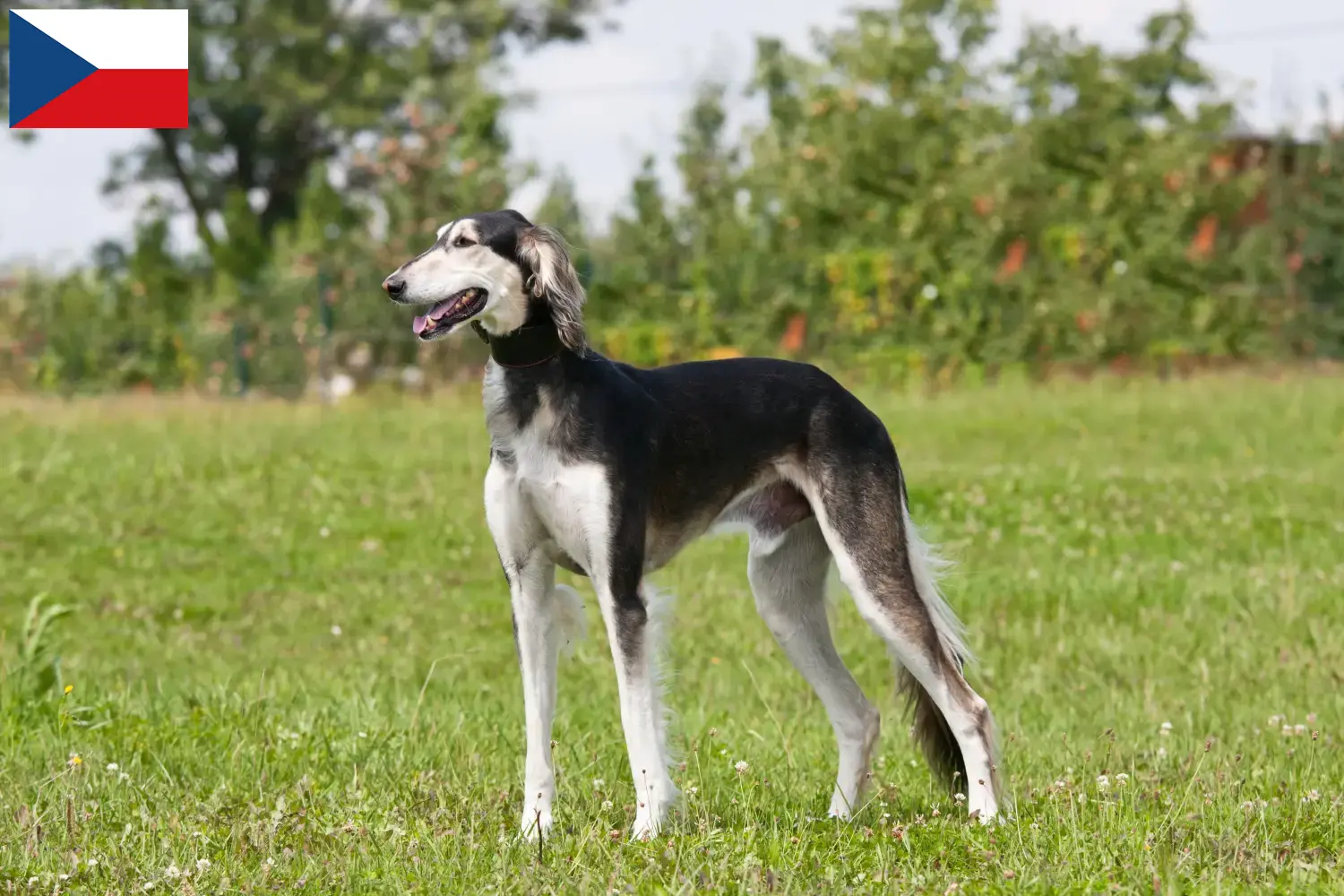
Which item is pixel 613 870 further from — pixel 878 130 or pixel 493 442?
pixel 878 130

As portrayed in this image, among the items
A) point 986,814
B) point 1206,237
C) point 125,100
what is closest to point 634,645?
point 986,814

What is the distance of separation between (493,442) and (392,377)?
16.3 meters

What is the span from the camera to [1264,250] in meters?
20.9

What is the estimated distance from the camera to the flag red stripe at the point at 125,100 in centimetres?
930

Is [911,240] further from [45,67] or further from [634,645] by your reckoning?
[634,645]

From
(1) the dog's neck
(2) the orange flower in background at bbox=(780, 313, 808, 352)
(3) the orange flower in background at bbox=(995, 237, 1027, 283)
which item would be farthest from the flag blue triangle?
(3) the orange flower in background at bbox=(995, 237, 1027, 283)

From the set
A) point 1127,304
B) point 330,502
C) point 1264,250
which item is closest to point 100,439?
point 330,502

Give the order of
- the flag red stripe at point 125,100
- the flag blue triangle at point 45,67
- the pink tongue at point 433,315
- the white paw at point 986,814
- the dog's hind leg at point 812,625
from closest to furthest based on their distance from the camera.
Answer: the pink tongue at point 433,315 → the white paw at point 986,814 → the dog's hind leg at point 812,625 → the flag red stripe at point 125,100 → the flag blue triangle at point 45,67

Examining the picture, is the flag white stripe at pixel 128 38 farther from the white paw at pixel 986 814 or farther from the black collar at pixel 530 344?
the white paw at pixel 986 814

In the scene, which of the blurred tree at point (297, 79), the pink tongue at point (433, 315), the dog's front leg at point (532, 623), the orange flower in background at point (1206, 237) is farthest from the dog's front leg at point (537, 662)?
the blurred tree at point (297, 79)

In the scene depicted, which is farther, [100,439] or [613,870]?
[100,439]

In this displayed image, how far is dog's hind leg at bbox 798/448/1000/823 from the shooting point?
4.89 metres

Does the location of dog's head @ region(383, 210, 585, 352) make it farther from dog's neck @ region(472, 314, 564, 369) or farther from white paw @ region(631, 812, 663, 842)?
white paw @ region(631, 812, 663, 842)

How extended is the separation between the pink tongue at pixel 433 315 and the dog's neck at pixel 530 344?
20cm
